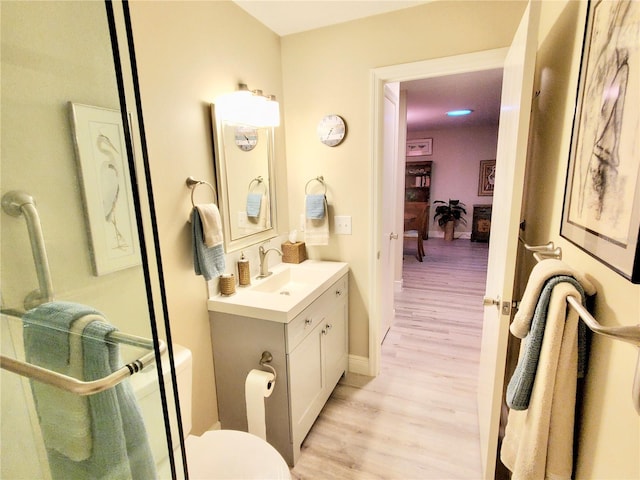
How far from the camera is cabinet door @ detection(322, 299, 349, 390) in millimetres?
1974

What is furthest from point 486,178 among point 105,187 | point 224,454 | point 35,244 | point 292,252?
point 35,244

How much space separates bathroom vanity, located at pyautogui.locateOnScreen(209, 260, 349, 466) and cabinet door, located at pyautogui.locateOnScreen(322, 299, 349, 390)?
18 mm

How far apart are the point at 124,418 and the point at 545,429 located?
1.00 m

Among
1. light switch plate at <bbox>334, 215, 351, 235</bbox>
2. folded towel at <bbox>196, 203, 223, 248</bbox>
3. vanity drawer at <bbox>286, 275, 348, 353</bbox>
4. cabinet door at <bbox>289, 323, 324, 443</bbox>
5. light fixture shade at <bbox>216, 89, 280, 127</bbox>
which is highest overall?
light fixture shade at <bbox>216, 89, 280, 127</bbox>

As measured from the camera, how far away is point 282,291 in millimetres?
2057

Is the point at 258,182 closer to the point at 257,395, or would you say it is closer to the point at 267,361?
the point at 267,361

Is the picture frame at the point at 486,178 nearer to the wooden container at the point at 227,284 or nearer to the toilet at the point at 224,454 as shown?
the wooden container at the point at 227,284

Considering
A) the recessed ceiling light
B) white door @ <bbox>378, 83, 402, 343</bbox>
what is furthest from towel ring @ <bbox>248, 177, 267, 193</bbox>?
the recessed ceiling light

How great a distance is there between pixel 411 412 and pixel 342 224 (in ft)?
4.28

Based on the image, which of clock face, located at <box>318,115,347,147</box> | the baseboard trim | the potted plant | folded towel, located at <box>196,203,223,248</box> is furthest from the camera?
the potted plant

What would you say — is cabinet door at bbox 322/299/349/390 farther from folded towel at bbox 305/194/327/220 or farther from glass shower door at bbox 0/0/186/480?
glass shower door at bbox 0/0/186/480

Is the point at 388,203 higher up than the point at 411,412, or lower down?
higher up

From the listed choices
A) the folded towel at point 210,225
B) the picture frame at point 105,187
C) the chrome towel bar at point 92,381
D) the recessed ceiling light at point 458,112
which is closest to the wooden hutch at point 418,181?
the recessed ceiling light at point 458,112

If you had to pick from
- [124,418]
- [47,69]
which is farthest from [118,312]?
[47,69]
